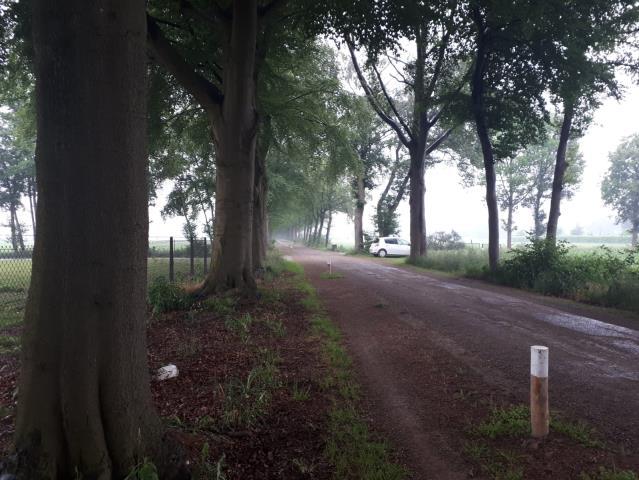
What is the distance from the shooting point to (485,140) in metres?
16.8

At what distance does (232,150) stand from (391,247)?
26342 mm

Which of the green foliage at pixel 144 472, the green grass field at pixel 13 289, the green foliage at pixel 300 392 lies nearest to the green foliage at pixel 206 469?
the green foliage at pixel 144 472

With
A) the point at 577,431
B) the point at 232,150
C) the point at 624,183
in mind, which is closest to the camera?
the point at 577,431

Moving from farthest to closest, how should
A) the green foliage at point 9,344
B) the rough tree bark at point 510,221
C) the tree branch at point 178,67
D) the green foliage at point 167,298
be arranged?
1. the rough tree bark at point 510,221
2. the green foliage at point 167,298
3. the tree branch at point 178,67
4. the green foliage at point 9,344

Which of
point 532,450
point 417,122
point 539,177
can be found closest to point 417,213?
point 417,122

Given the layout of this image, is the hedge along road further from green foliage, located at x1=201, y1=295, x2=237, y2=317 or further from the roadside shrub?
the roadside shrub

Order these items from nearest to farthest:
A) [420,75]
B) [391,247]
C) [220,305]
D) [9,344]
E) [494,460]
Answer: [494,460] → [9,344] → [220,305] → [420,75] → [391,247]

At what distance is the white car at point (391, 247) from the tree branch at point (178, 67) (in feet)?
86.4

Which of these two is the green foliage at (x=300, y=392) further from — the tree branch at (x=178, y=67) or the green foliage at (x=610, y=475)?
the tree branch at (x=178, y=67)

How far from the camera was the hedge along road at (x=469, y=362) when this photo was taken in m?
3.99

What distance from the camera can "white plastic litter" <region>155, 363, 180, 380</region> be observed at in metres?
4.95

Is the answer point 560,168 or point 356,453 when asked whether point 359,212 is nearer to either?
point 560,168

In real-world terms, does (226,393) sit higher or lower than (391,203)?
lower

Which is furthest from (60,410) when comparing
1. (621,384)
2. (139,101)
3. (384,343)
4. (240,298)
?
(240,298)
